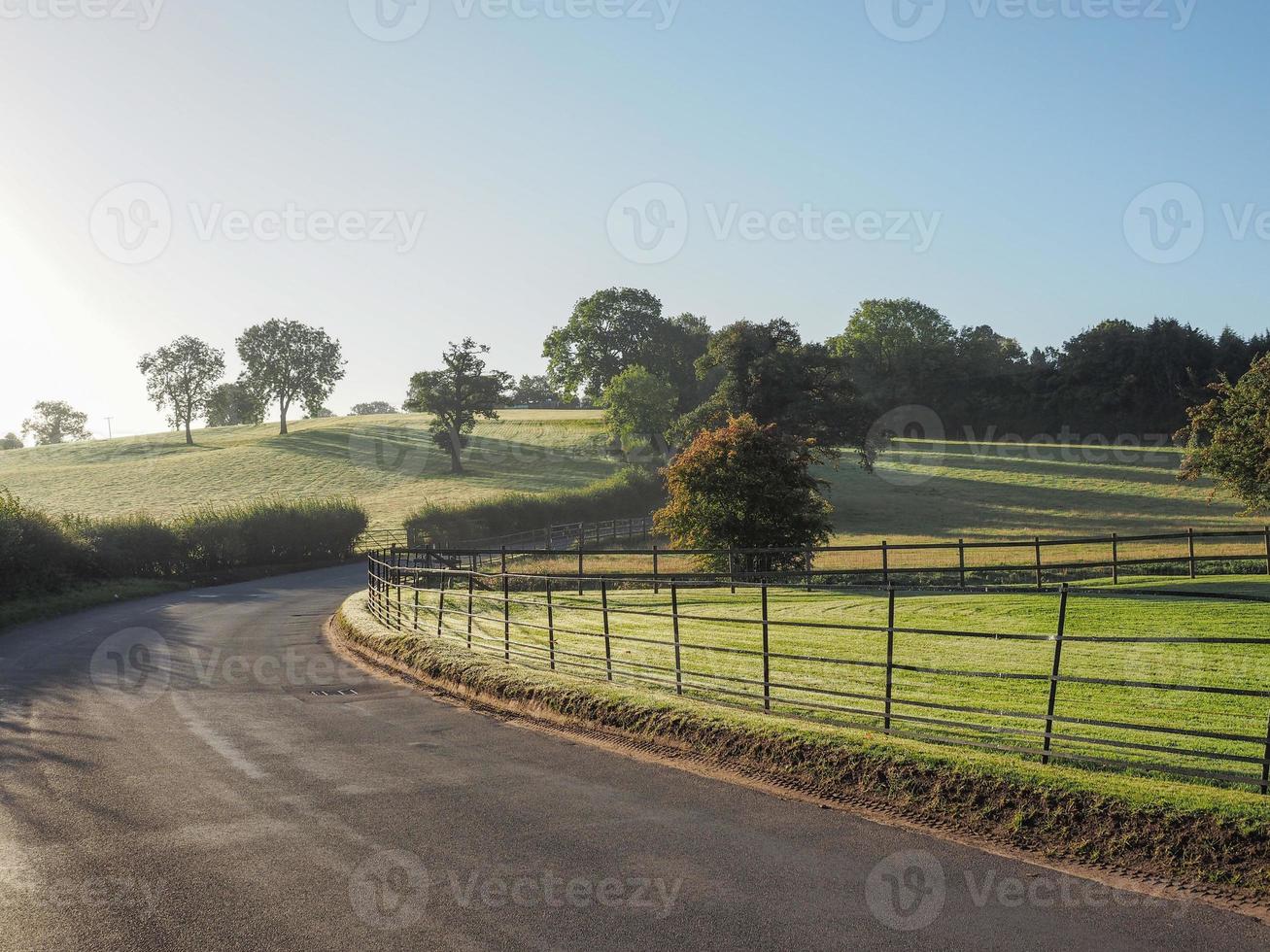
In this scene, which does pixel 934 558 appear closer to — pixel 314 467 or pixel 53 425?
pixel 314 467

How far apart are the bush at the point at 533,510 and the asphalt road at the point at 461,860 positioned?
4292 cm

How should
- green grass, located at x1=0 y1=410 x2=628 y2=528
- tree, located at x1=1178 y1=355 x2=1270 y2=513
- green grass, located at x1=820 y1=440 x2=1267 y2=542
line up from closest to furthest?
tree, located at x1=1178 y1=355 x2=1270 y2=513 < green grass, located at x1=820 y1=440 x2=1267 y2=542 < green grass, located at x1=0 y1=410 x2=628 y2=528

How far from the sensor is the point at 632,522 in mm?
56688

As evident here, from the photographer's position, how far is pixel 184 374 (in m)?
104

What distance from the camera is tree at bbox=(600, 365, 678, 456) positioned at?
80812mm

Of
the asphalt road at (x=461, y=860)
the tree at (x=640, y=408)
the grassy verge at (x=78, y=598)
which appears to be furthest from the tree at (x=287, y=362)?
the asphalt road at (x=461, y=860)

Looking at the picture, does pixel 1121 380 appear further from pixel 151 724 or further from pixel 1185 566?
pixel 151 724

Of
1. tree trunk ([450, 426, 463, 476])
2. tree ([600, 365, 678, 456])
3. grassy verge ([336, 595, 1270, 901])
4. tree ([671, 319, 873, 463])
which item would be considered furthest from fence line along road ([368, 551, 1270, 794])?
tree trunk ([450, 426, 463, 476])

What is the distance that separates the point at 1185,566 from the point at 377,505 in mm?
51890

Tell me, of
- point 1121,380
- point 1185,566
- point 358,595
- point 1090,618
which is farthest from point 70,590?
point 1121,380

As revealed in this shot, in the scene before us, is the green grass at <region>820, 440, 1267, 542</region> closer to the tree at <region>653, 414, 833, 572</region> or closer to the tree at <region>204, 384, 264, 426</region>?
the tree at <region>653, 414, 833, 572</region>

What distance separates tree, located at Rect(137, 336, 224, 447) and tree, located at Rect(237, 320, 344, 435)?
189 inches

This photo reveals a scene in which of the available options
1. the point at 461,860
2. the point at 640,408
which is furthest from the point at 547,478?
the point at 461,860

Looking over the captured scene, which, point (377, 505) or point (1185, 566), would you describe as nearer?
point (1185, 566)
